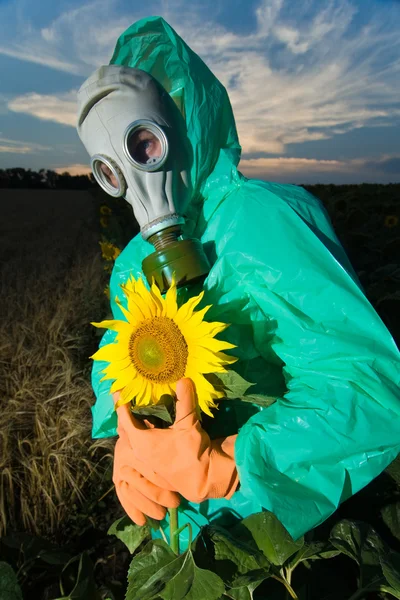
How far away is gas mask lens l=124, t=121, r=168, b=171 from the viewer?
43.1 inches

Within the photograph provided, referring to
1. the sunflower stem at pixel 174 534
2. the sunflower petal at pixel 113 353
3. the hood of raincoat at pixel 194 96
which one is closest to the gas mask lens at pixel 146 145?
the hood of raincoat at pixel 194 96

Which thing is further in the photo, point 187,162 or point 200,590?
point 187,162

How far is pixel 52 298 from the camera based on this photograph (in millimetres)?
4473

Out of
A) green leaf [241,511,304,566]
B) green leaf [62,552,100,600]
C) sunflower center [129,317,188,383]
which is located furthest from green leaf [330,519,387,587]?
green leaf [62,552,100,600]

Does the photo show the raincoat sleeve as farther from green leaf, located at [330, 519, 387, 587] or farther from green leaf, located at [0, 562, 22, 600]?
green leaf, located at [0, 562, 22, 600]

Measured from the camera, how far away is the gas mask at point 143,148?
43.1 inches

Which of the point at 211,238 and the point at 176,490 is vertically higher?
the point at 211,238

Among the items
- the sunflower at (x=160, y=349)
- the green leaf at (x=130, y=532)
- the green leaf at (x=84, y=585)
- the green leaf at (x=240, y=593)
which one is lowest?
the green leaf at (x=240, y=593)

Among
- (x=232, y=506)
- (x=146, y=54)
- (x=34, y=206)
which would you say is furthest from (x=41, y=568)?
(x=34, y=206)

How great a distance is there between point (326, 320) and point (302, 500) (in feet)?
1.25

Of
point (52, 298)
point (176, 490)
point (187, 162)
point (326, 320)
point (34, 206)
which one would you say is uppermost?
point (34, 206)

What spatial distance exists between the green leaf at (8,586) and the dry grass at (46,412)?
0.94 metres

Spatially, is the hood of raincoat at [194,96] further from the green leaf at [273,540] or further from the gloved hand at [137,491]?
the green leaf at [273,540]

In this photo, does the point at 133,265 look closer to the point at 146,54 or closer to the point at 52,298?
the point at 146,54
